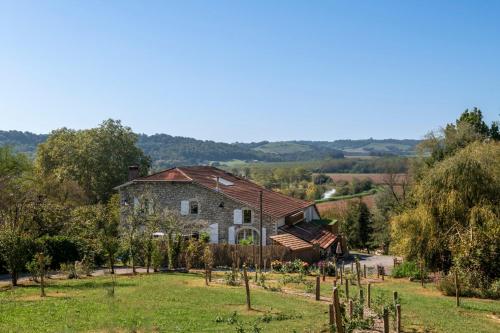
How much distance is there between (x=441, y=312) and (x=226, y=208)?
25918 mm

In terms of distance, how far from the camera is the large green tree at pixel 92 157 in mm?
60469

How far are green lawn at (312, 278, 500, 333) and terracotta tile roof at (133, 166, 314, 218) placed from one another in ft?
54.2

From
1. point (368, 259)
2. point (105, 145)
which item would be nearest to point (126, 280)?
point (368, 259)

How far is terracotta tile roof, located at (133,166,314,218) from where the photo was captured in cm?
4491

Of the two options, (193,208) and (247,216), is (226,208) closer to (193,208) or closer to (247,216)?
(247,216)

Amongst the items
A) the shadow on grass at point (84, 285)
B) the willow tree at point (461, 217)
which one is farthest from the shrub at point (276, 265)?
the shadow on grass at point (84, 285)

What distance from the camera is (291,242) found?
41406 millimetres

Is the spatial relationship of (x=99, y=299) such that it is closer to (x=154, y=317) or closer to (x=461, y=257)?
Answer: (x=154, y=317)

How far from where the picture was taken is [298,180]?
14475 centimetres

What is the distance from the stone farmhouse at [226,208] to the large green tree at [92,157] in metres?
13.8

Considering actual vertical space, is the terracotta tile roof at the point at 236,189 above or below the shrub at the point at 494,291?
above

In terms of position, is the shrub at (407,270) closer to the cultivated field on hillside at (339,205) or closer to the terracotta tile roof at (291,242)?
the terracotta tile roof at (291,242)

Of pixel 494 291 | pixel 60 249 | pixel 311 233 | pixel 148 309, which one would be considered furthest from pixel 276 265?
pixel 148 309

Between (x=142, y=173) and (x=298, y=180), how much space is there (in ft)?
276
